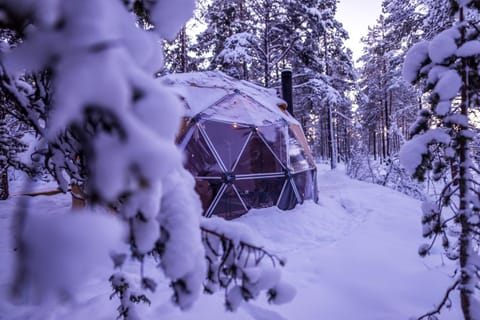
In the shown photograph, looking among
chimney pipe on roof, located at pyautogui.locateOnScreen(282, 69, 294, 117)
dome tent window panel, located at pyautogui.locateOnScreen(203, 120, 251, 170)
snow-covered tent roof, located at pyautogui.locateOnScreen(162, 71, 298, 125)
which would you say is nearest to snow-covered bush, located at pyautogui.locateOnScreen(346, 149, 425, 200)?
chimney pipe on roof, located at pyautogui.locateOnScreen(282, 69, 294, 117)

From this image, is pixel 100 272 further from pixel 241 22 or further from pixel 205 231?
pixel 241 22

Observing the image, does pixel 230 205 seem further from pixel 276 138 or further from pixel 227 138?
pixel 276 138

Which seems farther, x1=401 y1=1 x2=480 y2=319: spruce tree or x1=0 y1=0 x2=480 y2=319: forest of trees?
x1=401 y1=1 x2=480 y2=319: spruce tree

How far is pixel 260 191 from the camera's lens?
6035 millimetres

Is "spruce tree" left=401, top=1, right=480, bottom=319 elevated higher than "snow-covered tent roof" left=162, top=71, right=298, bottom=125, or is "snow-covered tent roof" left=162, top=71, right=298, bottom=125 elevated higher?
"snow-covered tent roof" left=162, top=71, right=298, bottom=125

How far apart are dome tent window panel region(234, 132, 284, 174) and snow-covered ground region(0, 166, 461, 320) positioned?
1.02m

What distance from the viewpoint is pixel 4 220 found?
6.21 meters

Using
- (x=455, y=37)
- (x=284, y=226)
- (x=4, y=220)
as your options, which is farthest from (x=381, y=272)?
(x=4, y=220)

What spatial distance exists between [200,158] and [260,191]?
1696mm

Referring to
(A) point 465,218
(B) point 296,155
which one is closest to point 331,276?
(A) point 465,218

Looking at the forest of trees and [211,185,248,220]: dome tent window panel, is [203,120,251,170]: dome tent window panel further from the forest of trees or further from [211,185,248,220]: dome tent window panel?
the forest of trees

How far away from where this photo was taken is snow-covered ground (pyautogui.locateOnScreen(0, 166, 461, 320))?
2.44m

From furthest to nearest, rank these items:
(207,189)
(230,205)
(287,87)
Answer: (287,87) → (230,205) → (207,189)

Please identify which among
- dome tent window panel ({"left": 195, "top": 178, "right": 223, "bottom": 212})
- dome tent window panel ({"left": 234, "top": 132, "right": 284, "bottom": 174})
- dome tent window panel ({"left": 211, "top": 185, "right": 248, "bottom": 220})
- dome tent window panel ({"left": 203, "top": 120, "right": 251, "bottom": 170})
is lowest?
dome tent window panel ({"left": 211, "top": 185, "right": 248, "bottom": 220})
